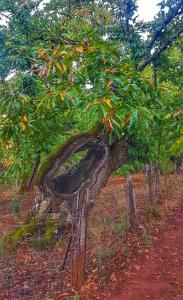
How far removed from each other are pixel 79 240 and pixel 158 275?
2.02 metres

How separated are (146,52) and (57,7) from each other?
5855mm

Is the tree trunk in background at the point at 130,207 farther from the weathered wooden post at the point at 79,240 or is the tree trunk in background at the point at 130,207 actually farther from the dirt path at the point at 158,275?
the weathered wooden post at the point at 79,240

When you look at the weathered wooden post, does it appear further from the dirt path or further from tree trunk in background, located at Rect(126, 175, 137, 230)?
tree trunk in background, located at Rect(126, 175, 137, 230)

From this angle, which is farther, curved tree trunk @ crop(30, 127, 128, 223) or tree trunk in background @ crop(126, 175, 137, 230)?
tree trunk in background @ crop(126, 175, 137, 230)

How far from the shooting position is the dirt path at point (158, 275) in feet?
19.1

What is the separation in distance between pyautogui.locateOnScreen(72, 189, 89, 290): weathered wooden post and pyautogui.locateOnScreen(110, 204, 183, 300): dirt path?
699 millimetres

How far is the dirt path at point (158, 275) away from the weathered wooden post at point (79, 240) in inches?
27.5

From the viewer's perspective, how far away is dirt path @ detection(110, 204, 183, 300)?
5.83 meters

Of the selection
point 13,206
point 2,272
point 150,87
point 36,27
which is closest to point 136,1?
point 36,27

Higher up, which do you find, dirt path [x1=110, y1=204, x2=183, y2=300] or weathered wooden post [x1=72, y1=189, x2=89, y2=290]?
weathered wooden post [x1=72, y1=189, x2=89, y2=290]

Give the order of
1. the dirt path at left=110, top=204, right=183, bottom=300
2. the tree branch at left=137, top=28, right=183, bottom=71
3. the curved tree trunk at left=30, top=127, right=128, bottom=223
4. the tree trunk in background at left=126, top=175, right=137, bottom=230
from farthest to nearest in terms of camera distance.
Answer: the tree trunk in background at left=126, top=175, right=137, bottom=230
the tree branch at left=137, top=28, right=183, bottom=71
the curved tree trunk at left=30, top=127, right=128, bottom=223
the dirt path at left=110, top=204, right=183, bottom=300

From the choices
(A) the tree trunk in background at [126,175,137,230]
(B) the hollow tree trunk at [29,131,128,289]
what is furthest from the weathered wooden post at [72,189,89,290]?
(A) the tree trunk in background at [126,175,137,230]

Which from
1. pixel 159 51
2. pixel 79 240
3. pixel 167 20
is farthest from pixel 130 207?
pixel 167 20

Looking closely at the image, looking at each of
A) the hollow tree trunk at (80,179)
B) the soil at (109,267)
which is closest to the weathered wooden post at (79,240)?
the hollow tree trunk at (80,179)
